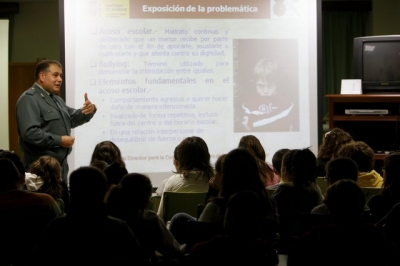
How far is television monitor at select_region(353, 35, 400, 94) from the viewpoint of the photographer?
6.16 metres

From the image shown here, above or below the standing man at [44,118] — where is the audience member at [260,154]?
below

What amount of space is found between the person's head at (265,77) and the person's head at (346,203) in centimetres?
364

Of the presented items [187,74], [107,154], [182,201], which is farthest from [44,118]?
[182,201]

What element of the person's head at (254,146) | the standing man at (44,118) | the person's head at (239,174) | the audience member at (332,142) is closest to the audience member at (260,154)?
the person's head at (254,146)

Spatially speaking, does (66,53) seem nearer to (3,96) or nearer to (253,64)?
(253,64)

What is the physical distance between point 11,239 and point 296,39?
12.5 feet

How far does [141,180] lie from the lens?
8.63ft

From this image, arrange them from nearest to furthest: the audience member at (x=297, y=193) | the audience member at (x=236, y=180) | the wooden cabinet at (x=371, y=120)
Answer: the audience member at (x=236, y=180) → the audience member at (x=297, y=193) → the wooden cabinet at (x=371, y=120)

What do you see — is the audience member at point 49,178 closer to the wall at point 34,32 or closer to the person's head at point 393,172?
the person's head at point 393,172

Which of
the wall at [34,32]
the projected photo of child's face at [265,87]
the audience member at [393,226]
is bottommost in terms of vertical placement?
the audience member at [393,226]

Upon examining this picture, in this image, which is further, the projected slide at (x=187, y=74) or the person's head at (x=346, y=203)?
the projected slide at (x=187, y=74)

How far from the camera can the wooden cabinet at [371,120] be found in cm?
598

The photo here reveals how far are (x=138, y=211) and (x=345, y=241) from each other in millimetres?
859

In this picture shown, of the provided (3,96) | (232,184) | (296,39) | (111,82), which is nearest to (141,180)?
(232,184)
